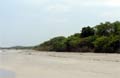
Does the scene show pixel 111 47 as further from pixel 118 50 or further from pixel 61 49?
pixel 61 49

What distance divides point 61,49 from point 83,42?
9.52m

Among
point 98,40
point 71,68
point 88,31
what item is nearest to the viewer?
point 71,68

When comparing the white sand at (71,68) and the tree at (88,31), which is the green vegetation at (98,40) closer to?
the tree at (88,31)

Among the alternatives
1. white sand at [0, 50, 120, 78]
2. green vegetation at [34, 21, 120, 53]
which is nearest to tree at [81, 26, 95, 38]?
green vegetation at [34, 21, 120, 53]

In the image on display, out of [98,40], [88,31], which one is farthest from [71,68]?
[88,31]

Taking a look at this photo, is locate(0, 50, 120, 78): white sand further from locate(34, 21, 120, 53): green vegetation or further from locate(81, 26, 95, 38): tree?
locate(81, 26, 95, 38): tree

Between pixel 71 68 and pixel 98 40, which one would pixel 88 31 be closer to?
pixel 98 40

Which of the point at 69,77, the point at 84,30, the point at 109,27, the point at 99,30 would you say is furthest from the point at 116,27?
the point at 69,77

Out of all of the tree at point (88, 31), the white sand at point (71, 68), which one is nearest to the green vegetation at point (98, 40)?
the tree at point (88, 31)

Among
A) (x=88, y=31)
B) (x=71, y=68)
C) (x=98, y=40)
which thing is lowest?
(x=71, y=68)

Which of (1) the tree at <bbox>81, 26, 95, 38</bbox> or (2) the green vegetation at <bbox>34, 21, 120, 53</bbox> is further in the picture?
(1) the tree at <bbox>81, 26, 95, 38</bbox>

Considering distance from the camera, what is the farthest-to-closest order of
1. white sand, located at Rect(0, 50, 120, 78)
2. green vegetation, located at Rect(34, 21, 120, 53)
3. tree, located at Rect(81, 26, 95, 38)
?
1. tree, located at Rect(81, 26, 95, 38)
2. green vegetation, located at Rect(34, 21, 120, 53)
3. white sand, located at Rect(0, 50, 120, 78)

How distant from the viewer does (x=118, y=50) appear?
1494 inches

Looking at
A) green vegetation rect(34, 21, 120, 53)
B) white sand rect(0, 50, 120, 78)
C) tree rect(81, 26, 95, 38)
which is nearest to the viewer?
white sand rect(0, 50, 120, 78)
